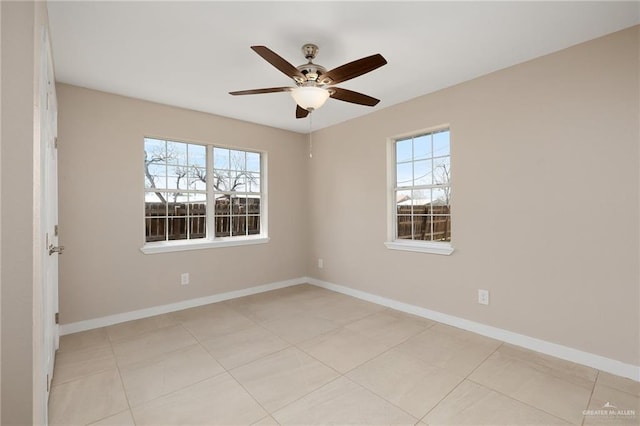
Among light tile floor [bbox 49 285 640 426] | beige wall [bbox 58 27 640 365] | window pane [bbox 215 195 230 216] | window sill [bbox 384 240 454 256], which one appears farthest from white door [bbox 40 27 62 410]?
window sill [bbox 384 240 454 256]

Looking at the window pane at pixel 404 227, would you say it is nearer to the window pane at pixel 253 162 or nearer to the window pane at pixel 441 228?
the window pane at pixel 441 228

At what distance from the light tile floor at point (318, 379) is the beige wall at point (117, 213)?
1.40 ft

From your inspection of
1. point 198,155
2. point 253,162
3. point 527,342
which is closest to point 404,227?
point 527,342

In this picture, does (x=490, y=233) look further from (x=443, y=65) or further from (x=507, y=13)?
(x=507, y=13)

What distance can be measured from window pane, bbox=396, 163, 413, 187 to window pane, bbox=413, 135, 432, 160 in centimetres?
14

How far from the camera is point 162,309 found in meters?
3.48

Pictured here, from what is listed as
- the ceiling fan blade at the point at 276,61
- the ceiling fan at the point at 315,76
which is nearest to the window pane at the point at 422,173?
the ceiling fan at the point at 315,76

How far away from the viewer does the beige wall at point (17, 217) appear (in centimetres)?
94

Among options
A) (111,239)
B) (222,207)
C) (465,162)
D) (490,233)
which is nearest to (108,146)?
(111,239)

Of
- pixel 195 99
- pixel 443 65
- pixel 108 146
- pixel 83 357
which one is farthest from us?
pixel 195 99

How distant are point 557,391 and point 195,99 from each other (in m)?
4.14

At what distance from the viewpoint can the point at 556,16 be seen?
6.46 ft

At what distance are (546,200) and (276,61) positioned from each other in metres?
2.41

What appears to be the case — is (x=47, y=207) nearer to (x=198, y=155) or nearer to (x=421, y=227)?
(x=198, y=155)
